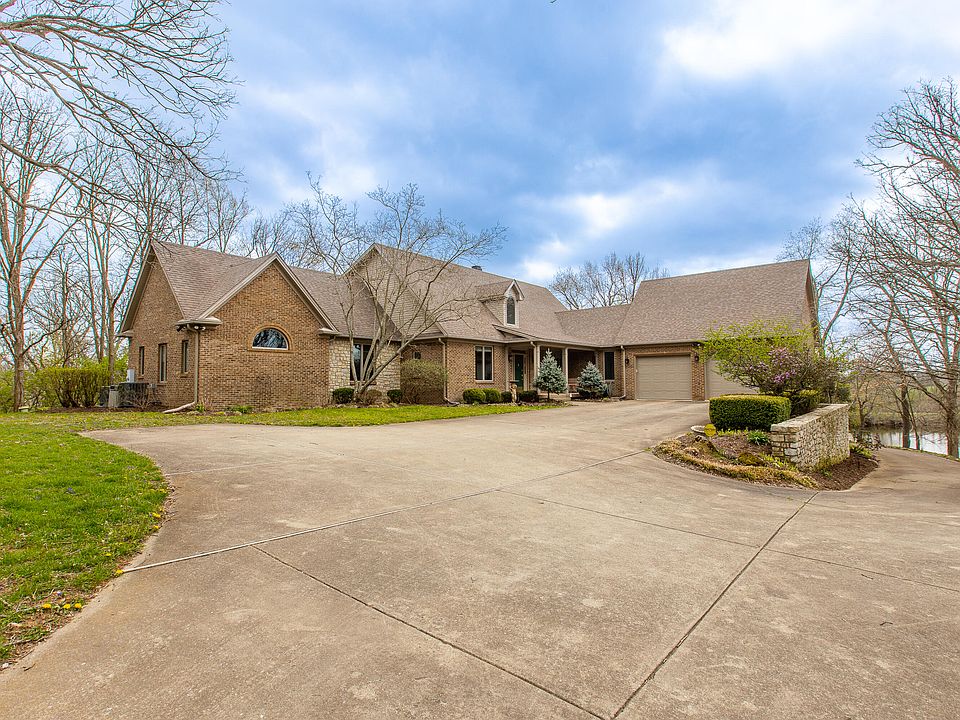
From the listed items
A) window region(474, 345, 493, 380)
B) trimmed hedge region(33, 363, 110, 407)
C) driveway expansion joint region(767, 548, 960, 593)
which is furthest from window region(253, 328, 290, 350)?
driveway expansion joint region(767, 548, 960, 593)

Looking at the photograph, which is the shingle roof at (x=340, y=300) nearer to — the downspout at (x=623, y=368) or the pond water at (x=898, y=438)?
the downspout at (x=623, y=368)

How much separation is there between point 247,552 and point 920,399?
3276 centimetres

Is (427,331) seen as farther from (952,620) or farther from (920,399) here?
(920,399)

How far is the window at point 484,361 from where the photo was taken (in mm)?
23406

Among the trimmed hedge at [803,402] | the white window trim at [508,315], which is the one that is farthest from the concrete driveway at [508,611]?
the white window trim at [508,315]

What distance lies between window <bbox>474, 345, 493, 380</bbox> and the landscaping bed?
12.9 metres

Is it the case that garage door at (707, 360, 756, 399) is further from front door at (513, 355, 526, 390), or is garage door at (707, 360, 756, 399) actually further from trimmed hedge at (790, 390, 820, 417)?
trimmed hedge at (790, 390, 820, 417)

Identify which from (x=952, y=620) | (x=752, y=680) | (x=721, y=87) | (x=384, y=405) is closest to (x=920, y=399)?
(x=721, y=87)

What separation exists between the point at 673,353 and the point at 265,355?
18341 mm

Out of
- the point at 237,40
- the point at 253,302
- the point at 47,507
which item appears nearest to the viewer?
the point at 47,507

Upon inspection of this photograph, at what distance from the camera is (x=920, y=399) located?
86.0ft

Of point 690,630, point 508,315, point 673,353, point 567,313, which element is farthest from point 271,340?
point 567,313

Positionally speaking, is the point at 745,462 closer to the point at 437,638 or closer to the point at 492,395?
the point at 437,638

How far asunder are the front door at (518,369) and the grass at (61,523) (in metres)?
19.3
